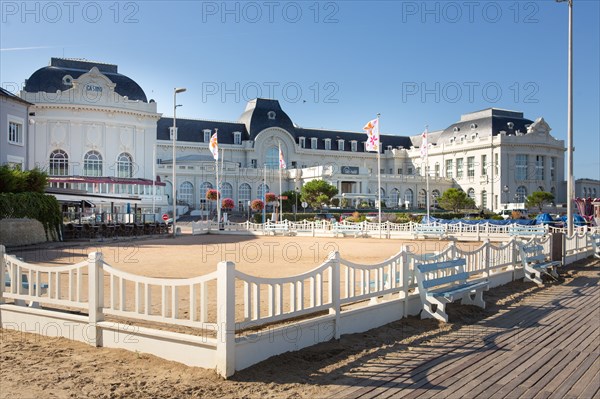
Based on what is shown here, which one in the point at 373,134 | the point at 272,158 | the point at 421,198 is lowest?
the point at 421,198

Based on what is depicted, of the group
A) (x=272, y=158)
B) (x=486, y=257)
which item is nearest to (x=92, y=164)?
(x=272, y=158)

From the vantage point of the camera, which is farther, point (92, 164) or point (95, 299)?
point (92, 164)

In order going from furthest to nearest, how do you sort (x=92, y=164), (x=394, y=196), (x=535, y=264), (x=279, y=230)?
(x=394, y=196) → (x=92, y=164) → (x=279, y=230) → (x=535, y=264)

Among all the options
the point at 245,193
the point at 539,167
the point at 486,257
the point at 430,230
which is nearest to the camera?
the point at 486,257

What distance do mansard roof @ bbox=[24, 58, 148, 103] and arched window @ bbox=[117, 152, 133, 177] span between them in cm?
727

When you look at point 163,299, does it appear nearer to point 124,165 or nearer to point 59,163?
point 59,163

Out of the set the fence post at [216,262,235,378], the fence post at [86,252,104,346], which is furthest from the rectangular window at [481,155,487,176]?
the fence post at [216,262,235,378]

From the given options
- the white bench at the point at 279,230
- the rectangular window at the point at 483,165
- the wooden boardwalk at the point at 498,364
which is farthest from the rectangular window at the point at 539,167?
the wooden boardwalk at the point at 498,364

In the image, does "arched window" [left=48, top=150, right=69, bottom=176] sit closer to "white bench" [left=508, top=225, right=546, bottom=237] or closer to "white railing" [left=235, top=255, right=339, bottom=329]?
"white bench" [left=508, top=225, right=546, bottom=237]

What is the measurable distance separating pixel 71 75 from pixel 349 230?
4352cm

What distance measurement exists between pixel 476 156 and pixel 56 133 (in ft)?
202

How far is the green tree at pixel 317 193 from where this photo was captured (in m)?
62.6

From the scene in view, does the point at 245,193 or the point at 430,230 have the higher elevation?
the point at 245,193

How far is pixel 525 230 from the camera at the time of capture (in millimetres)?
29375
